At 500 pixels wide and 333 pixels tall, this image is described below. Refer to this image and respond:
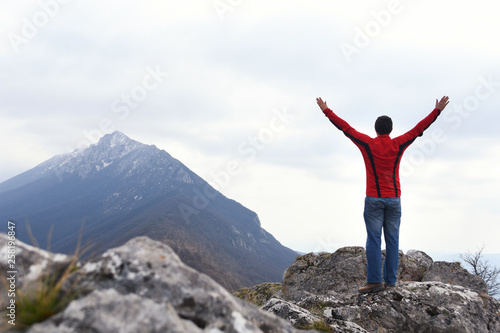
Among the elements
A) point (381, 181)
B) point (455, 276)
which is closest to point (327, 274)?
point (455, 276)

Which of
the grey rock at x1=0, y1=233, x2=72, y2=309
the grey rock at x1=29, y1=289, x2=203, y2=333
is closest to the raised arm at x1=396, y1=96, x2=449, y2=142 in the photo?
the grey rock at x1=29, y1=289, x2=203, y2=333

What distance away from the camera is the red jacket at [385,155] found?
26.0ft

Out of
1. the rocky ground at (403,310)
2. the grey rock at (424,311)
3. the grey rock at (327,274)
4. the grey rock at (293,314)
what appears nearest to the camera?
the grey rock at (293,314)

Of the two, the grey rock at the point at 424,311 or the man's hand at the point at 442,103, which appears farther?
the man's hand at the point at 442,103

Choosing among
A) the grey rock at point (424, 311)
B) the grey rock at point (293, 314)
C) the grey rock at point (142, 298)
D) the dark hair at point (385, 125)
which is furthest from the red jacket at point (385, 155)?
the grey rock at point (142, 298)

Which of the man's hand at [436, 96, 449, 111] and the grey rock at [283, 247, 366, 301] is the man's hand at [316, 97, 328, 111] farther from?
the grey rock at [283, 247, 366, 301]

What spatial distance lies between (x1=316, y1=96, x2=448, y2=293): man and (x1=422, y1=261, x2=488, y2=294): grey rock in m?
4.85

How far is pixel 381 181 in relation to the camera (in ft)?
26.1

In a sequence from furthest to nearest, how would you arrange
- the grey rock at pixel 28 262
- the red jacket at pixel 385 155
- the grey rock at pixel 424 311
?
the red jacket at pixel 385 155, the grey rock at pixel 424 311, the grey rock at pixel 28 262

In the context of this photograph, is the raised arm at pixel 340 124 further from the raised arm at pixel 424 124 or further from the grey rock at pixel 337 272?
the grey rock at pixel 337 272

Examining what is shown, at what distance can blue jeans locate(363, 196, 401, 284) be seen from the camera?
7973 millimetres

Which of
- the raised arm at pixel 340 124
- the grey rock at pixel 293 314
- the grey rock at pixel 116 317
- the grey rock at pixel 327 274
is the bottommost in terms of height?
the grey rock at pixel 293 314

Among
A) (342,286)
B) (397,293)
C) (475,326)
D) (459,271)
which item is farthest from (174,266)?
(459,271)

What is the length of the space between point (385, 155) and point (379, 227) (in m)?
1.81
